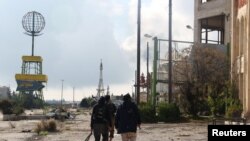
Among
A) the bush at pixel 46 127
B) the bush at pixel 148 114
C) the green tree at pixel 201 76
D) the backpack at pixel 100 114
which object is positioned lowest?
the bush at pixel 46 127

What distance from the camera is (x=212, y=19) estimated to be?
2249 inches

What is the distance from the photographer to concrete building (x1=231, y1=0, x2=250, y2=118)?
33094mm

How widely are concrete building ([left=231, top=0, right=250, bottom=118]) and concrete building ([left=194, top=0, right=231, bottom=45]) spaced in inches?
554

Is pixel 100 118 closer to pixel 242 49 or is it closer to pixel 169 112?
pixel 242 49

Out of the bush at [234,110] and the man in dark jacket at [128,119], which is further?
the bush at [234,110]

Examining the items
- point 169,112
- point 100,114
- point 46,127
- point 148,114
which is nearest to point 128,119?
point 100,114

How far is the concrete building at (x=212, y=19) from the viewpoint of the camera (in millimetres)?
53062

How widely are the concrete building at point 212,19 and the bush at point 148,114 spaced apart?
14.9 meters

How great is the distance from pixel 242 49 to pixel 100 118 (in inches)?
848

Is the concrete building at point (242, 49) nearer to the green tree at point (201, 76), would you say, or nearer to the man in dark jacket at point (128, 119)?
the green tree at point (201, 76)

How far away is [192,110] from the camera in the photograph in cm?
4444

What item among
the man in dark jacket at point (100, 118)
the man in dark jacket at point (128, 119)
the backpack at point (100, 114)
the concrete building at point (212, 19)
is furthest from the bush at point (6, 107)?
the man in dark jacket at point (128, 119)

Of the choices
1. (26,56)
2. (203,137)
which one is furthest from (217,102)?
(26,56)

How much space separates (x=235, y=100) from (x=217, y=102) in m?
3.72
